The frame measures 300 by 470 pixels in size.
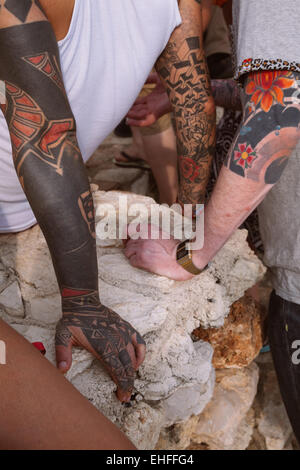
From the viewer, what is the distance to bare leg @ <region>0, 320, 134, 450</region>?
694mm

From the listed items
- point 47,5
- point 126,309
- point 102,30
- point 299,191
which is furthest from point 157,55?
point 126,309

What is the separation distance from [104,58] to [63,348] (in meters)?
0.89

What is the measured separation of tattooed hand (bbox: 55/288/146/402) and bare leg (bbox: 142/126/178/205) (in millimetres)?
1810

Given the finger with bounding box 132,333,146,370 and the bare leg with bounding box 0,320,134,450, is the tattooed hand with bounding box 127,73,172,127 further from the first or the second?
the bare leg with bounding box 0,320,134,450

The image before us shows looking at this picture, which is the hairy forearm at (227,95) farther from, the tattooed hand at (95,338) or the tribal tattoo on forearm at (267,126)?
the tattooed hand at (95,338)

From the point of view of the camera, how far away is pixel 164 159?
9.36 ft

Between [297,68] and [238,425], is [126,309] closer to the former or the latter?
[297,68]

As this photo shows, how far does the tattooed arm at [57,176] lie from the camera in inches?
→ 38.1

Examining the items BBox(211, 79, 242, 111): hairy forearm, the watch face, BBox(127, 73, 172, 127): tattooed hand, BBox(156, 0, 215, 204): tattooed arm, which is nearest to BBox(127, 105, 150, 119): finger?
BBox(127, 73, 172, 127): tattooed hand

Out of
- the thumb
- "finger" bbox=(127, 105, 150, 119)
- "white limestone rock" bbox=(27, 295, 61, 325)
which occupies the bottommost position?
"white limestone rock" bbox=(27, 295, 61, 325)

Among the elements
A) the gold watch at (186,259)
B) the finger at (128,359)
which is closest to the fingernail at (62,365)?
the finger at (128,359)

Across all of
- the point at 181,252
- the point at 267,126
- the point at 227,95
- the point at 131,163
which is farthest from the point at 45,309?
the point at 131,163

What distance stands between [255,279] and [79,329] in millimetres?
810

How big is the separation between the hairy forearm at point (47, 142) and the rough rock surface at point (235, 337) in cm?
77
